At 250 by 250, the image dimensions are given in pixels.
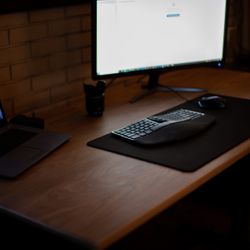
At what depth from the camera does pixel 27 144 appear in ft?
5.40

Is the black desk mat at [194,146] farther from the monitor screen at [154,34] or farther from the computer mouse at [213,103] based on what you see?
the monitor screen at [154,34]

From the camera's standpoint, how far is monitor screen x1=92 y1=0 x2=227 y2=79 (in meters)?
2.07

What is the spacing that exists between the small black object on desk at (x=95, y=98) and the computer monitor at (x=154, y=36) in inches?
4.8

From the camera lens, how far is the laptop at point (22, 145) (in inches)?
59.1

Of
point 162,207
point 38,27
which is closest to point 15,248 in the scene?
point 162,207

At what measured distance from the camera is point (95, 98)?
1952 millimetres

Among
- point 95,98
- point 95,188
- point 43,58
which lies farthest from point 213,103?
point 95,188

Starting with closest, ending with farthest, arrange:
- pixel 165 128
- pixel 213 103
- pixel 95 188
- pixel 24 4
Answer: pixel 95 188 → pixel 165 128 → pixel 24 4 → pixel 213 103

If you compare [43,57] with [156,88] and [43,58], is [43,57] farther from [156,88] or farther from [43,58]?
[156,88]

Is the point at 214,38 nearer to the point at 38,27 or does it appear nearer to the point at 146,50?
the point at 146,50

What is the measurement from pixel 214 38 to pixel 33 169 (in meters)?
1.17

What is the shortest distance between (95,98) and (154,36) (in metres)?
0.43

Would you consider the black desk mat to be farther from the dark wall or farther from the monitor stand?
the dark wall

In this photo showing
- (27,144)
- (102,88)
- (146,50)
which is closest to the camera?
(27,144)
